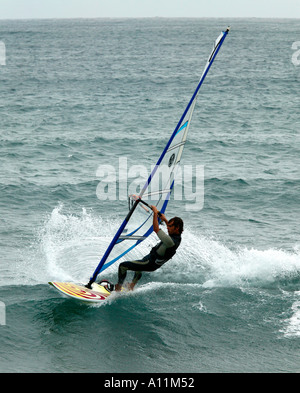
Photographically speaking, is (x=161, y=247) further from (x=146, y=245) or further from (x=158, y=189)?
(x=146, y=245)

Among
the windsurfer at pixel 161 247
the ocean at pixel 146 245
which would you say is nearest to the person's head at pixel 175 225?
the windsurfer at pixel 161 247

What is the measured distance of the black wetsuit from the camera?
791cm

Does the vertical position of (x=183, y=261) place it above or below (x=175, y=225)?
below

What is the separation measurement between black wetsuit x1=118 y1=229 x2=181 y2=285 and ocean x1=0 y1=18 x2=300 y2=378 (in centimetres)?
75

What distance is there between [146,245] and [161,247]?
8.75ft

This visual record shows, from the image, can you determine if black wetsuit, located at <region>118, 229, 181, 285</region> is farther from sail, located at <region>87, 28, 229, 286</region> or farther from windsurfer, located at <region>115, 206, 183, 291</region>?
sail, located at <region>87, 28, 229, 286</region>

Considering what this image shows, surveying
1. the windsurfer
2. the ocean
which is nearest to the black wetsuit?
the windsurfer

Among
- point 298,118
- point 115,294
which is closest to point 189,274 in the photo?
point 115,294

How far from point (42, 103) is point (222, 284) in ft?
72.5

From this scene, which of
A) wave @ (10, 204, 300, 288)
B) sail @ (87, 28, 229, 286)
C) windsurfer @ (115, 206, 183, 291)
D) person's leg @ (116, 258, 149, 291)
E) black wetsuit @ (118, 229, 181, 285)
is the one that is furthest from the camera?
wave @ (10, 204, 300, 288)

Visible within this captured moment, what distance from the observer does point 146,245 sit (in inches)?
426

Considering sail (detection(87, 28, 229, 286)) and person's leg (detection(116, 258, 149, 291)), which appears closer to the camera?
sail (detection(87, 28, 229, 286))

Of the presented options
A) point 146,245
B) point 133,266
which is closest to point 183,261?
point 146,245

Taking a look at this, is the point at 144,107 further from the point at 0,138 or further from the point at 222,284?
the point at 222,284
